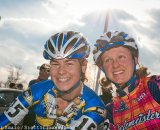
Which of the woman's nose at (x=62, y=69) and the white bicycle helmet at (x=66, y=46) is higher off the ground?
the white bicycle helmet at (x=66, y=46)

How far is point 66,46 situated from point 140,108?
1.42 meters

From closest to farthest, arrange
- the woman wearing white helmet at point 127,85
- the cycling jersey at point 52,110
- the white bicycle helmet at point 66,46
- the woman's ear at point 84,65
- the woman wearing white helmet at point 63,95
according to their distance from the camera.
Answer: the cycling jersey at point 52,110 < the woman wearing white helmet at point 63,95 < the woman wearing white helmet at point 127,85 < the white bicycle helmet at point 66,46 < the woman's ear at point 84,65

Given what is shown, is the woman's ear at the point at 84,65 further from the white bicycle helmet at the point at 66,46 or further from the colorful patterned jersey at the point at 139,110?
the colorful patterned jersey at the point at 139,110

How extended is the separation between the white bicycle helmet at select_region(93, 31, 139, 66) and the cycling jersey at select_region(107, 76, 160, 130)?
65 centimetres

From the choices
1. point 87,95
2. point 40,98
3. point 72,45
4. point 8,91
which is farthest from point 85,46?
point 8,91

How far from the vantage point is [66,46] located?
4.21 meters

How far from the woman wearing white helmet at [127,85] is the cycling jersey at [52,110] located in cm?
51

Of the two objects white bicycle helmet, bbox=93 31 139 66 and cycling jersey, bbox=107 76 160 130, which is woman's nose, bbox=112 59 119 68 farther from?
cycling jersey, bbox=107 76 160 130

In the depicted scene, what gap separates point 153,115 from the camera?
3.95m

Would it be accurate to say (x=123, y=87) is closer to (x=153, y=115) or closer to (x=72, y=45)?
(x=153, y=115)

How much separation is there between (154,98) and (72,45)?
1.41m

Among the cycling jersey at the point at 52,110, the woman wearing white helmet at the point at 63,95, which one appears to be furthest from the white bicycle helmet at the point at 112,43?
the cycling jersey at the point at 52,110

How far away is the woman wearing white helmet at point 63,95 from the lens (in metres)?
3.87

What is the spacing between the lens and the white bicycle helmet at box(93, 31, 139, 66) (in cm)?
465
